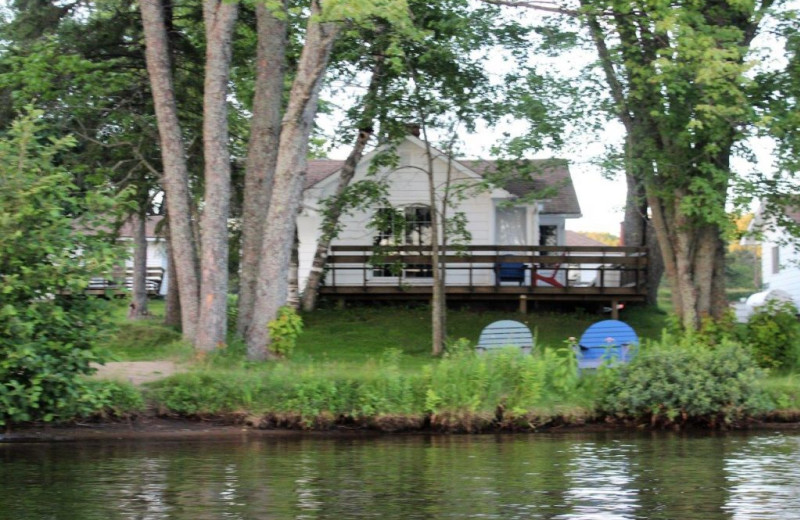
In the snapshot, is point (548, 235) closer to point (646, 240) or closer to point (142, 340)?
point (646, 240)

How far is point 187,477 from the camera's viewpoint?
12.2 meters

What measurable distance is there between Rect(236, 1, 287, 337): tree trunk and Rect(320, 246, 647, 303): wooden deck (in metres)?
7.39

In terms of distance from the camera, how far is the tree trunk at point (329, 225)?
24016 millimetres

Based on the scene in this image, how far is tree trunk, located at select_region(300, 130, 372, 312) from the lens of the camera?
2402 cm

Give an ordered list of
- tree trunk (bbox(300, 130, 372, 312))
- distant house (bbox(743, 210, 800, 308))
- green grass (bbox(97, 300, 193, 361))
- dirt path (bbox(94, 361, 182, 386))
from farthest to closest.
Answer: distant house (bbox(743, 210, 800, 308)) < tree trunk (bbox(300, 130, 372, 312)) < green grass (bbox(97, 300, 193, 361)) < dirt path (bbox(94, 361, 182, 386))

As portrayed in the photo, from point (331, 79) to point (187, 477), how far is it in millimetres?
12847

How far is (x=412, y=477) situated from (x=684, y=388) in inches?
235

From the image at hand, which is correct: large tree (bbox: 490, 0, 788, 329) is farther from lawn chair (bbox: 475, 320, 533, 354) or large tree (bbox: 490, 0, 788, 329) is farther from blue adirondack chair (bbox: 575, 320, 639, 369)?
lawn chair (bbox: 475, 320, 533, 354)

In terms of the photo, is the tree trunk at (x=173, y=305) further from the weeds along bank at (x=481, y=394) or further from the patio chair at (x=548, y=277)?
the weeds along bank at (x=481, y=394)

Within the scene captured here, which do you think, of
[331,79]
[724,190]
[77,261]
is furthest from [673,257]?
[77,261]

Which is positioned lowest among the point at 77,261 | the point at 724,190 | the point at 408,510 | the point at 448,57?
the point at 408,510

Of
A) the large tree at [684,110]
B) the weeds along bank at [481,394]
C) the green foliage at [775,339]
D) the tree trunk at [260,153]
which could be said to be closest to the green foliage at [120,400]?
the weeds along bank at [481,394]

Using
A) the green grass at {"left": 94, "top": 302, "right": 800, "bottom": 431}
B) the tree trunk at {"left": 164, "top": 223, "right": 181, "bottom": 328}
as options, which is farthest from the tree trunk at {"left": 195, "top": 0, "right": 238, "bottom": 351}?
the tree trunk at {"left": 164, "top": 223, "right": 181, "bottom": 328}

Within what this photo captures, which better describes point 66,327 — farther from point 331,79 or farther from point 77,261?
point 331,79
